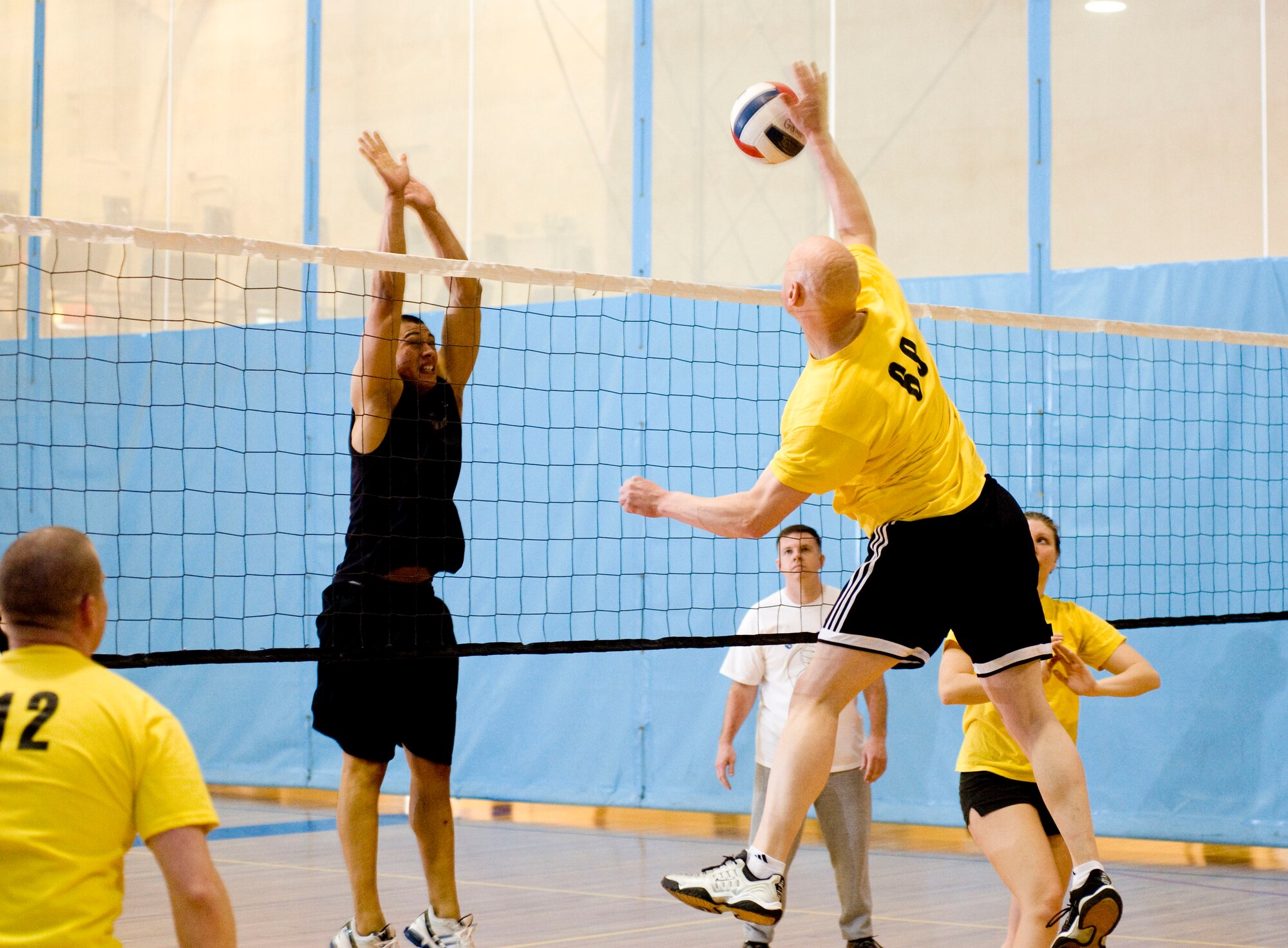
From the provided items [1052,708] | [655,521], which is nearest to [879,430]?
[1052,708]

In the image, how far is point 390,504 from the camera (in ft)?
16.8

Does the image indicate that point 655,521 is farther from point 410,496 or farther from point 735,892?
point 735,892

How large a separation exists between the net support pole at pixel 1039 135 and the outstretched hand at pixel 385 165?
4.68 metres

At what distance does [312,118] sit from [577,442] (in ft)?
10.4

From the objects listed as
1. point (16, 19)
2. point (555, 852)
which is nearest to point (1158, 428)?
point (555, 852)

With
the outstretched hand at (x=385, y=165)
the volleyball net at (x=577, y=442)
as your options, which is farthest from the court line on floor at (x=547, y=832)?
the outstretched hand at (x=385, y=165)

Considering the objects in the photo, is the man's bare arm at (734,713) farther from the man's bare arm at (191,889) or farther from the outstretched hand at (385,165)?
the man's bare arm at (191,889)

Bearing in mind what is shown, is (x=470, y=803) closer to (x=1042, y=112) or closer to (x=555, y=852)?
(x=555, y=852)

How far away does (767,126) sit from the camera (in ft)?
16.6

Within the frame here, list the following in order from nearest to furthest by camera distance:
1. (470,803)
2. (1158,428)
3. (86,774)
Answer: (86,774) → (1158,428) → (470,803)

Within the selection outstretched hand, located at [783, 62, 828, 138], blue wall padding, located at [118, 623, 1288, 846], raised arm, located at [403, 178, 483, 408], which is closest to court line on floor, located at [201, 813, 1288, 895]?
blue wall padding, located at [118, 623, 1288, 846]

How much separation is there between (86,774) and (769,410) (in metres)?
7.23

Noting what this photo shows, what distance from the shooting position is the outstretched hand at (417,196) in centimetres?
507

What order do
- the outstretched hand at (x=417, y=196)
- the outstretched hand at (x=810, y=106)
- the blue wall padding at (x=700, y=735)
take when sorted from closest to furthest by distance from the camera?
the outstretched hand at (x=810, y=106)
the outstretched hand at (x=417, y=196)
the blue wall padding at (x=700, y=735)
